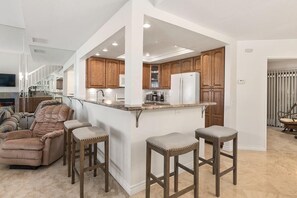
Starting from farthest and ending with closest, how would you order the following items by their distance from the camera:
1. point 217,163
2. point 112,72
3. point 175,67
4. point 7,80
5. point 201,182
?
point 7,80
point 175,67
point 112,72
point 201,182
point 217,163

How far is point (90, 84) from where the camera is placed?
4.64m

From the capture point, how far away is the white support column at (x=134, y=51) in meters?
1.97

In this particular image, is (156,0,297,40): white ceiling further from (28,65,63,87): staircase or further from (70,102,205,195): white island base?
(28,65,63,87): staircase

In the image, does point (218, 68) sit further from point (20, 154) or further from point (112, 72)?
point (20, 154)

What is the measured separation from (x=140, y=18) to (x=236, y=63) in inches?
98.9

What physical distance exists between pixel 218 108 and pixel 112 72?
124 inches

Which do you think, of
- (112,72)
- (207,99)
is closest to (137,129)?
(207,99)

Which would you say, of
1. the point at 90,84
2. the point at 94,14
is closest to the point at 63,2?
the point at 94,14

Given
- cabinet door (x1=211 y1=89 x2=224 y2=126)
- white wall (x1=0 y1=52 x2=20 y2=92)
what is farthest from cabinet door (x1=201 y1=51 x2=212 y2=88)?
white wall (x1=0 y1=52 x2=20 y2=92)

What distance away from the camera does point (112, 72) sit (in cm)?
507

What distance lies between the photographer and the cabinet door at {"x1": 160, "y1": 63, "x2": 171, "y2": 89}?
5.58 meters

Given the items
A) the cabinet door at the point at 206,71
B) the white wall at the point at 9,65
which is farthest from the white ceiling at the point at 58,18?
the white wall at the point at 9,65

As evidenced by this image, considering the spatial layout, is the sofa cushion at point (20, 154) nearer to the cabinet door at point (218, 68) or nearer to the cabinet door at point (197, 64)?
the cabinet door at point (218, 68)

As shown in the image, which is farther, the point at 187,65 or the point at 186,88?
the point at 187,65
